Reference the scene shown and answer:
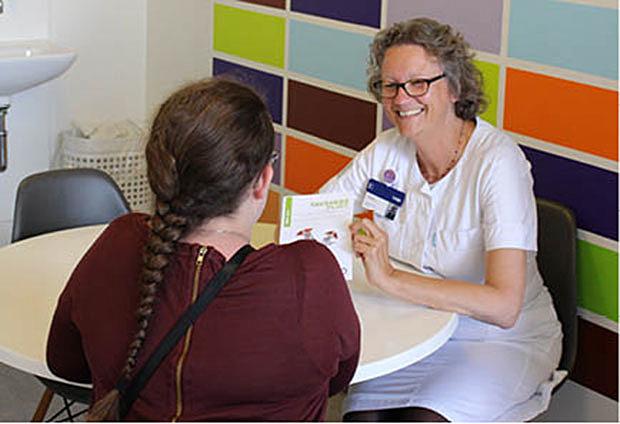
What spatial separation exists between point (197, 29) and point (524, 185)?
7.90 ft

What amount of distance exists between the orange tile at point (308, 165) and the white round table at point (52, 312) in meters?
1.23

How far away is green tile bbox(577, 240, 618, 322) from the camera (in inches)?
121

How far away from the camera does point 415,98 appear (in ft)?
9.20

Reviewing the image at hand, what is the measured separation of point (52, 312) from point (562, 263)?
1.33m

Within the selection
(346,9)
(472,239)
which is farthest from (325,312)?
(346,9)

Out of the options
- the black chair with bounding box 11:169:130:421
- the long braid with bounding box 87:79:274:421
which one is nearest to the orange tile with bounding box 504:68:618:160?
the black chair with bounding box 11:169:130:421

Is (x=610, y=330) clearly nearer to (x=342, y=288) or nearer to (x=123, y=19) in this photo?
(x=342, y=288)

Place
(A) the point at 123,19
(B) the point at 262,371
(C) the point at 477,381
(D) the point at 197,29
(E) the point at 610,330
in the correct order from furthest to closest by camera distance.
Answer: (A) the point at 123,19, (D) the point at 197,29, (E) the point at 610,330, (C) the point at 477,381, (B) the point at 262,371

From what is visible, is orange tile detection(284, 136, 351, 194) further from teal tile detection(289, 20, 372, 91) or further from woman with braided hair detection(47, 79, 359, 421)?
woman with braided hair detection(47, 79, 359, 421)

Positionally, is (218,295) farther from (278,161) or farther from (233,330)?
(278,161)

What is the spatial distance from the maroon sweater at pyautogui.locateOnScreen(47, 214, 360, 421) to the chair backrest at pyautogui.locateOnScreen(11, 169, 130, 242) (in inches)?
51.1

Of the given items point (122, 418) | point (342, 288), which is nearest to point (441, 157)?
point (342, 288)

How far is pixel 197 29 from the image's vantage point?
15.9 ft

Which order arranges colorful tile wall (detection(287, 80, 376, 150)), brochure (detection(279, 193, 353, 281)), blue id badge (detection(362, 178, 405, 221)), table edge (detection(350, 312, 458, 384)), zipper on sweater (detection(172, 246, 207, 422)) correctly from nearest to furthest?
zipper on sweater (detection(172, 246, 207, 422))
table edge (detection(350, 312, 458, 384))
brochure (detection(279, 193, 353, 281))
blue id badge (detection(362, 178, 405, 221))
colorful tile wall (detection(287, 80, 376, 150))
